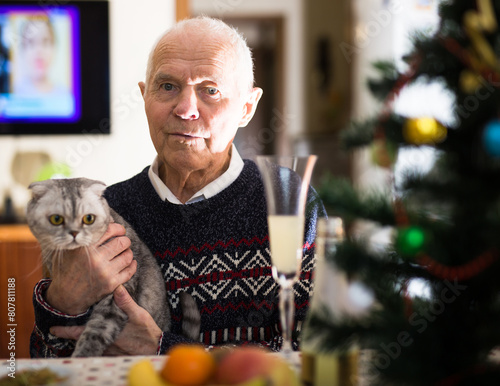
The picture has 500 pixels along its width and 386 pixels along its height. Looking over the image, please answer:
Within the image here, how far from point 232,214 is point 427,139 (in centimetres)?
69

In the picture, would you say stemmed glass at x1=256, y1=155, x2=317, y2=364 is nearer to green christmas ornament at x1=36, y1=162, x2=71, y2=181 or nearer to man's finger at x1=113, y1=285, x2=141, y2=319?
man's finger at x1=113, y1=285, x2=141, y2=319

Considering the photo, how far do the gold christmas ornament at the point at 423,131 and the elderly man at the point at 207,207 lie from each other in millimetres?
557

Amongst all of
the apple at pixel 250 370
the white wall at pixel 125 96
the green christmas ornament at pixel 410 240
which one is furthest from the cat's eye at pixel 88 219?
the white wall at pixel 125 96

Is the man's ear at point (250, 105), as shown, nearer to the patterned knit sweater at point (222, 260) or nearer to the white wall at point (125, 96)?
the patterned knit sweater at point (222, 260)

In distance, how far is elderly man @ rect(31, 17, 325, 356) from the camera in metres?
1.09

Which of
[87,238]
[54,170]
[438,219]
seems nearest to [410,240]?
[438,219]

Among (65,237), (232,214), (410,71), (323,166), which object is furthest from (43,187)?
(323,166)

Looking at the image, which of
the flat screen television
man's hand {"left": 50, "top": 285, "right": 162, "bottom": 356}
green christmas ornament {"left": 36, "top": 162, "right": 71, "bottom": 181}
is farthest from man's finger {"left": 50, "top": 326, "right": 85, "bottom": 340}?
the flat screen television

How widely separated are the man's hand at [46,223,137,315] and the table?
212 millimetres

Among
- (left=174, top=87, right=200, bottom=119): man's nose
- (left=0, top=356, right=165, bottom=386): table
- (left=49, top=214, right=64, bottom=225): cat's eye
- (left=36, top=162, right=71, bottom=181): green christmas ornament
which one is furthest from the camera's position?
(left=36, top=162, right=71, bottom=181): green christmas ornament

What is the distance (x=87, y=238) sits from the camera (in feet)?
3.04

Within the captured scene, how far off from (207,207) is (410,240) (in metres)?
0.71

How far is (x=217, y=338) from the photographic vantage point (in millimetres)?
1088

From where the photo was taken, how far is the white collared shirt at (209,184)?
1171 mm
